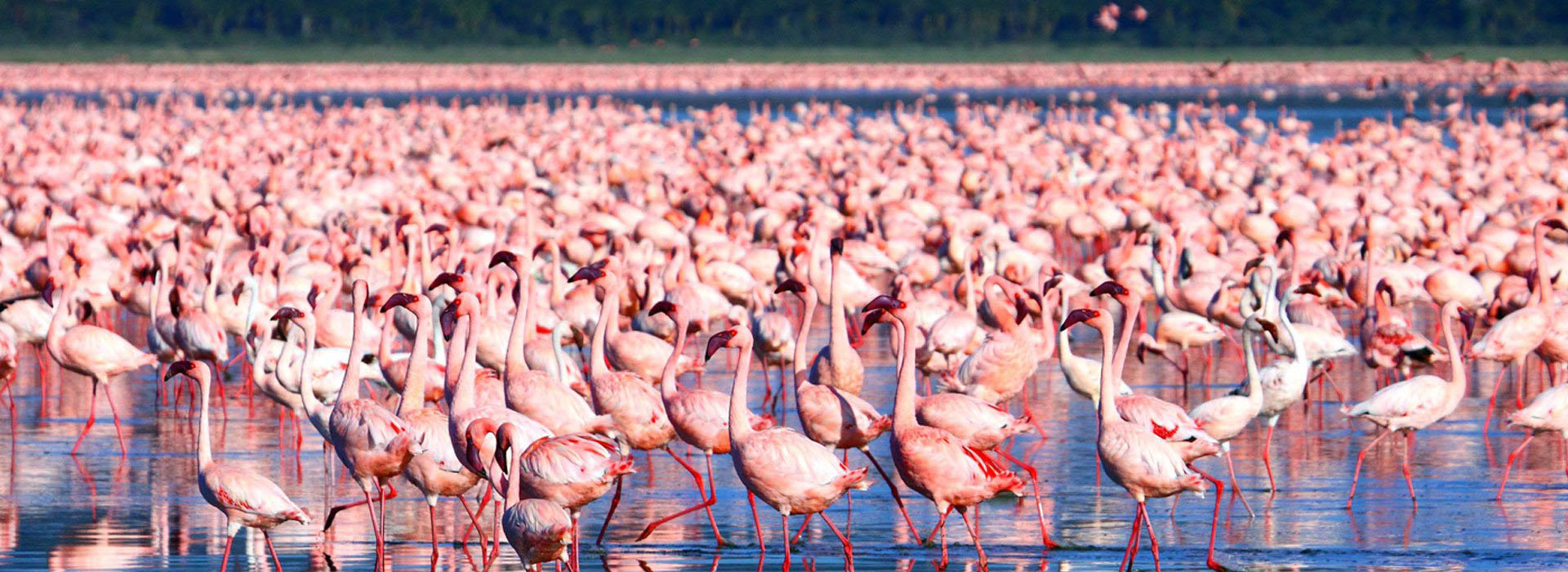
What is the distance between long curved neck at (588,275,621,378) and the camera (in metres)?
9.66

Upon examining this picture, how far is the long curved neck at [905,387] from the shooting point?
8.55 m

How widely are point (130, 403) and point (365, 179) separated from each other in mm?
11996

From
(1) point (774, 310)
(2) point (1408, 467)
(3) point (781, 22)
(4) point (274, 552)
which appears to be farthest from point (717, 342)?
(3) point (781, 22)

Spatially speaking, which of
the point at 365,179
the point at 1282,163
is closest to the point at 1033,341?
the point at 365,179

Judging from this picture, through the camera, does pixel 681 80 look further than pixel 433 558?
Yes

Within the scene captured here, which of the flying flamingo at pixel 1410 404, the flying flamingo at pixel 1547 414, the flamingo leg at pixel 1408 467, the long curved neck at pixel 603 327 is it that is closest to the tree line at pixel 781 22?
the flamingo leg at pixel 1408 467

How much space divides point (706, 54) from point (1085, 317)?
99443mm

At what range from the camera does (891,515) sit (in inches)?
374

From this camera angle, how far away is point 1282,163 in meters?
27.1

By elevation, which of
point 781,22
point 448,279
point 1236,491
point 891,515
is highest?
point 781,22

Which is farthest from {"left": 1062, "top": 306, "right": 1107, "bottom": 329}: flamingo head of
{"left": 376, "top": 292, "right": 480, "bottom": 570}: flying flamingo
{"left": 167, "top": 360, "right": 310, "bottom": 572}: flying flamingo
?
{"left": 167, "top": 360, "right": 310, "bottom": 572}: flying flamingo

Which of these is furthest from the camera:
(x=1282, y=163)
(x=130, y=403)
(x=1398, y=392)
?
(x=1282, y=163)

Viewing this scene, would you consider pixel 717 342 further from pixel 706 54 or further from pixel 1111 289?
pixel 706 54

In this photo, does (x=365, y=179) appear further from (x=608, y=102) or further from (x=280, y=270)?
(x=608, y=102)
